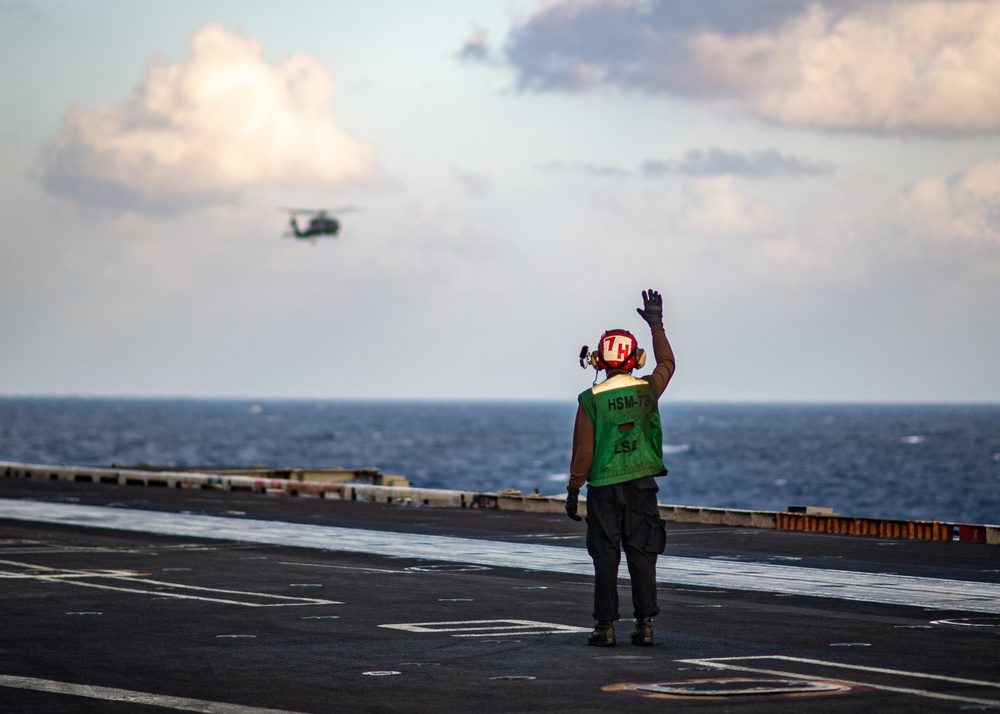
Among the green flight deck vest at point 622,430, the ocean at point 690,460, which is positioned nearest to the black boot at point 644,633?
the green flight deck vest at point 622,430

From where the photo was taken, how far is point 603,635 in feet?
36.1

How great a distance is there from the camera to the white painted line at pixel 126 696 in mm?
8516

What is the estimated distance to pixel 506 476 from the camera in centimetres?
11081

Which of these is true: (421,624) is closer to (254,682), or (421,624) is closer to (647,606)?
(647,606)

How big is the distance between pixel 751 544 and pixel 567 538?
287cm

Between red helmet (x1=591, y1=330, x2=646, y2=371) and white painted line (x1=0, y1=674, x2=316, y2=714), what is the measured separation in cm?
410

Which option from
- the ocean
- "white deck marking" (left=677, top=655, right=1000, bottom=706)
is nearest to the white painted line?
"white deck marking" (left=677, top=655, right=1000, bottom=706)

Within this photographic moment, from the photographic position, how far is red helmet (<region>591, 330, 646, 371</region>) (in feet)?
37.2

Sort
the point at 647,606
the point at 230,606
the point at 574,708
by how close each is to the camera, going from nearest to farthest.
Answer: the point at 574,708
the point at 647,606
the point at 230,606

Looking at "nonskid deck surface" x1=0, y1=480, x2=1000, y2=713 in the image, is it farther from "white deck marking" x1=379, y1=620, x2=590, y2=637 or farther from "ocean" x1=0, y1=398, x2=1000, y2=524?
"ocean" x1=0, y1=398, x2=1000, y2=524

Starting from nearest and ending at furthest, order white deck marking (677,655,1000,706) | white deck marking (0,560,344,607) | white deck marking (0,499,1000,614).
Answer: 1. white deck marking (677,655,1000,706)
2. white deck marking (0,560,344,607)
3. white deck marking (0,499,1000,614)

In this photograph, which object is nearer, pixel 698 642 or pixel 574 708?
pixel 574 708

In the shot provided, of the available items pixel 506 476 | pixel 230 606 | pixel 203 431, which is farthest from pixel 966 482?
pixel 203 431

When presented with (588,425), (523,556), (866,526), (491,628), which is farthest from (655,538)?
(866,526)
